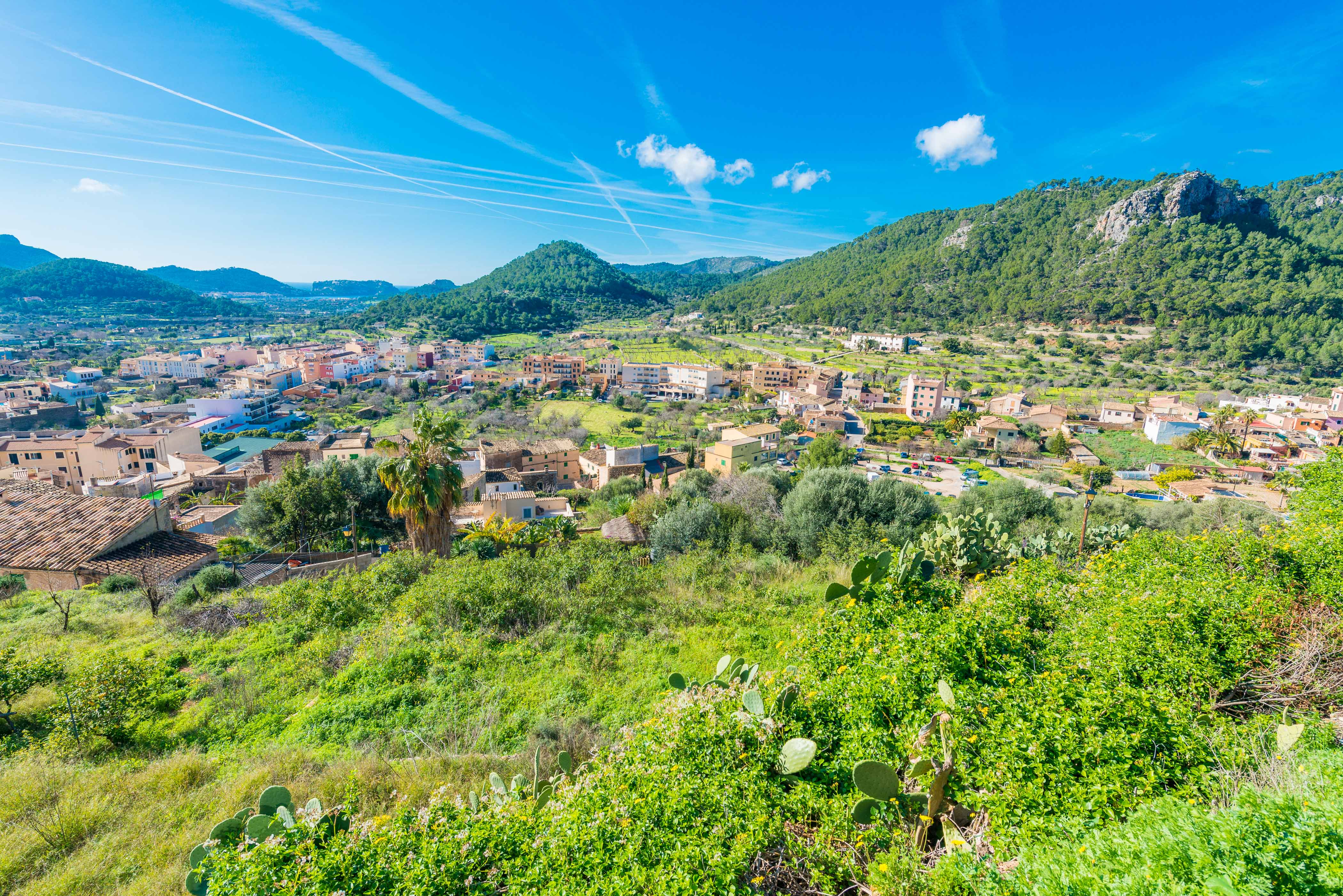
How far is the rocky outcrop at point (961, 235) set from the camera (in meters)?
118

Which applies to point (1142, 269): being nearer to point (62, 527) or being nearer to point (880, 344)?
point (880, 344)

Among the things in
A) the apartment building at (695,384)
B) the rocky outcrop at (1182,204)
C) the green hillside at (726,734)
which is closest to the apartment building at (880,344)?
the apartment building at (695,384)

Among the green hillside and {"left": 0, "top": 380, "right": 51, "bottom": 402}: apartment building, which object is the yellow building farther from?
{"left": 0, "top": 380, "right": 51, "bottom": 402}: apartment building

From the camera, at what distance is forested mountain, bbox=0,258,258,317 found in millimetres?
142875

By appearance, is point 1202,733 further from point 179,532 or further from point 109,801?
point 179,532

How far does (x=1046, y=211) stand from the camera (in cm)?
11012

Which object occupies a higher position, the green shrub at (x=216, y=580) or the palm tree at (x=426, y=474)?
the palm tree at (x=426, y=474)

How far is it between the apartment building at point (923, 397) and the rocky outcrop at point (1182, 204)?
216ft

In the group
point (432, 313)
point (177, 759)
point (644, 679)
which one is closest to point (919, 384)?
point (644, 679)

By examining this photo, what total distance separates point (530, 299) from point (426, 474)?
14292cm

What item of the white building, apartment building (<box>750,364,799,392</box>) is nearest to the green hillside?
apartment building (<box>750,364,799,392</box>)

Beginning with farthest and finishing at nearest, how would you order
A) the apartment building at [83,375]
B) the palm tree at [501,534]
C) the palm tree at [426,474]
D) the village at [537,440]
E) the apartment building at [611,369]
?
1. the apartment building at [611,369]
2. the apartment building at [83,375]
3. the palm tree at [501,534]
4. the village at [537,440]
5. the palm tree at [426,474]

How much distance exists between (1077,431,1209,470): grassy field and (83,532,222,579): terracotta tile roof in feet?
176

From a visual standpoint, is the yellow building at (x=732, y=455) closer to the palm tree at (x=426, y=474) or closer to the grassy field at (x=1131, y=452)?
the palm tree at (x=426, y=474)
